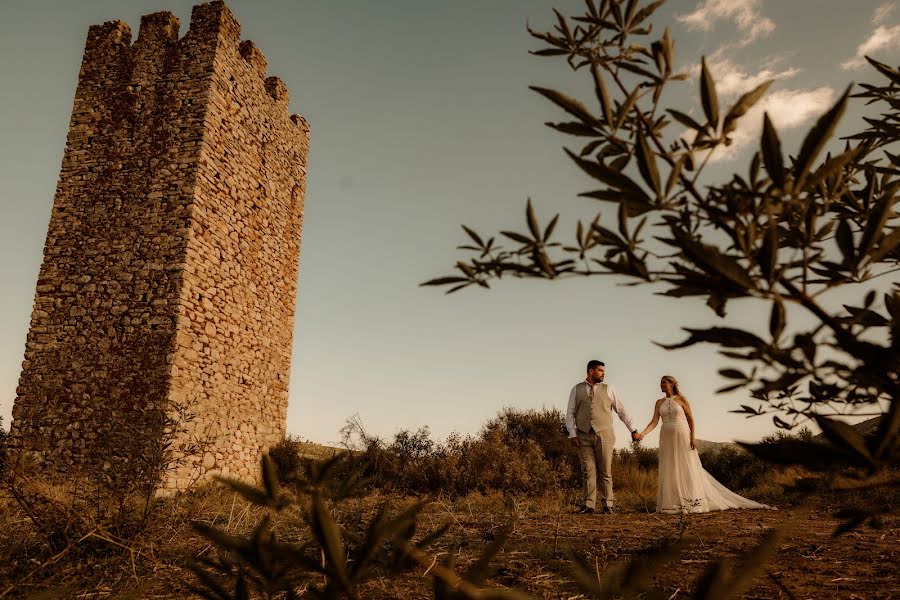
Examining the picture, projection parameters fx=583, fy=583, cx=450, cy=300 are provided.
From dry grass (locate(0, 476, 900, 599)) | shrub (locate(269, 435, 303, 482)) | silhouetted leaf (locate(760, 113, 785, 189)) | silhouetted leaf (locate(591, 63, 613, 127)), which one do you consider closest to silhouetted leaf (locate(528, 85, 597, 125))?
silhouetted leaf (locate(591, 63, 613, 127))

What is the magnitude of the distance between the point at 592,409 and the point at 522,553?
379 cm

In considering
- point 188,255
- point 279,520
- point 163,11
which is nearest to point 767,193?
point 279,520

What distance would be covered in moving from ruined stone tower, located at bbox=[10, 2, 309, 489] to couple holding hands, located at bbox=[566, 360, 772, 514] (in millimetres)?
4909

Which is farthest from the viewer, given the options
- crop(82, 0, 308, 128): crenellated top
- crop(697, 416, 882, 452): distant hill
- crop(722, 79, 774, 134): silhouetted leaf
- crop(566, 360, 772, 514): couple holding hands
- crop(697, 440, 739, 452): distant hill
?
crop(697, 440, 739, 452): distant hill

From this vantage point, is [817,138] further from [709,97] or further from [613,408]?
[613,408]

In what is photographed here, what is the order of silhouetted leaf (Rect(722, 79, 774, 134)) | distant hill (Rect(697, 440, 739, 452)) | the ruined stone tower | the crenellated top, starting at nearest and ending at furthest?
silhouetted leaf (Rect(722, 79, 774, 134)), the ruined stone tower, the crenellated top, distant hill (Rect(697, 440, 739, 452))

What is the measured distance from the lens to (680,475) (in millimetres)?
7117

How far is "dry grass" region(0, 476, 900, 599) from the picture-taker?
2.49 metres

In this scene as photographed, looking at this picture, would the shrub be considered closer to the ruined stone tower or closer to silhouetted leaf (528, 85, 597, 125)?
the ruined stone tower

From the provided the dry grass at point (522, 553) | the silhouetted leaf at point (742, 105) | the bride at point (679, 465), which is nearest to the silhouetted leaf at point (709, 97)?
the silhouetted leaf at point (742, 105)

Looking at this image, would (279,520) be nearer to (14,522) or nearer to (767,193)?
(14,522)

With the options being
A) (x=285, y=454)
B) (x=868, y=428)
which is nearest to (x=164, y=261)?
(x=285, y=454)

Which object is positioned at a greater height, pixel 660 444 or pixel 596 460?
pixel 660 444

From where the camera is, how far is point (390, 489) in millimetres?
8602
